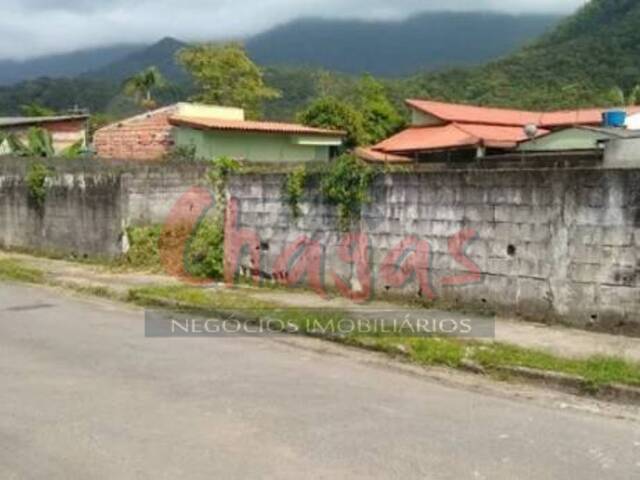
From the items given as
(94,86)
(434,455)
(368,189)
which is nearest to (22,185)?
(368,189)

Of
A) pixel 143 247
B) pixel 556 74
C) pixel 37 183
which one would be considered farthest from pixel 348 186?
pixel 556 74

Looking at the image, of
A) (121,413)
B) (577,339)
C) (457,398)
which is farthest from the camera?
(577,339)

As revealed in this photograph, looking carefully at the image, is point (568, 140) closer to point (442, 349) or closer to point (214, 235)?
Answer: point (214, 235)

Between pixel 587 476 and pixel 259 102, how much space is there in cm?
5512

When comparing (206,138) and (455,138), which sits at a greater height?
(206,138)

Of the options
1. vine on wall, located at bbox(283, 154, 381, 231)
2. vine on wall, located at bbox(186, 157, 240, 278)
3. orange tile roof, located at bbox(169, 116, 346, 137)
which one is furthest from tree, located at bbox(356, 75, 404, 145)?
vine on wall, located at bbox(283, 154, 381, 231)

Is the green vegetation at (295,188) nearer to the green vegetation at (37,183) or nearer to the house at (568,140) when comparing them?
the house at (568,140)

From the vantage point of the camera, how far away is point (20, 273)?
16.8 metres

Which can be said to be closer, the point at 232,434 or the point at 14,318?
the point at 232,434

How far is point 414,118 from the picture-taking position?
1463 inches

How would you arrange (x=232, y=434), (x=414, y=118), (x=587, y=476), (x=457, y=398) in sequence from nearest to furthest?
(x=587, y=476) → (x=232, y=434) → (x=457, y=398) → (x=414, y=118)

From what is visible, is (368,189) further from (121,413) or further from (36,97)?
(36,97)

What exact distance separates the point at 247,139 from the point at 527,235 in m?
24.0

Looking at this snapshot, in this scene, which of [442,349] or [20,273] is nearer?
[442,349]
